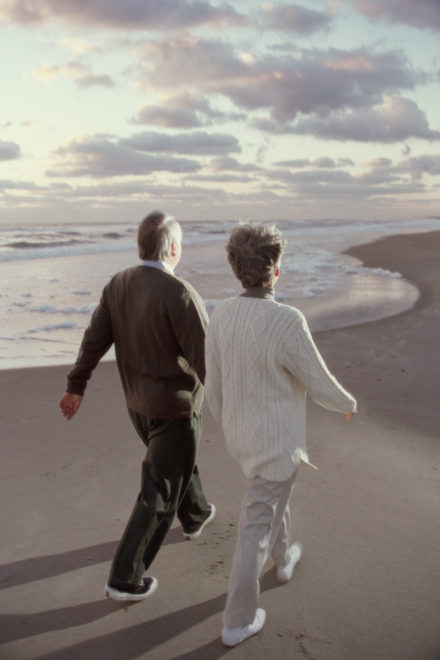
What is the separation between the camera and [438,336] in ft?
26.8

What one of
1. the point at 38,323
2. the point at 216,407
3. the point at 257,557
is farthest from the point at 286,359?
the point at 38,323

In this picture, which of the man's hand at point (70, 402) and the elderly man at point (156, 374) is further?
the man's hand at point (70, 402)

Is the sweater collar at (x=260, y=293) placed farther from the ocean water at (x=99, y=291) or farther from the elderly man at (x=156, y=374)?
the ocean water at (x=99, y=291)

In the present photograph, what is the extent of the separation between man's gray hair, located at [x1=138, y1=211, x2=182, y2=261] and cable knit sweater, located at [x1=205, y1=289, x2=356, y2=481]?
51 centimetres

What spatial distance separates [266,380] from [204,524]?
1.43 metres

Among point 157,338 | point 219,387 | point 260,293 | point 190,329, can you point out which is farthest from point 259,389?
point 157,338

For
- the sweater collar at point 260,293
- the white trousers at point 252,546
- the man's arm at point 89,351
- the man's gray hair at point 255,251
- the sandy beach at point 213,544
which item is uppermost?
the man's gray hair at point 255,251

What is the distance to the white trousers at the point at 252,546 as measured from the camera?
2.51m

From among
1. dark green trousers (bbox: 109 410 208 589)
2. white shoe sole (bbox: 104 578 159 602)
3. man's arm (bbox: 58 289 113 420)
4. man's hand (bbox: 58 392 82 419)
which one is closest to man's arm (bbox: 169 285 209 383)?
dark green trousers (bbox: 109 410 208 589)

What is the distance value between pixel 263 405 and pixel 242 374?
148mm

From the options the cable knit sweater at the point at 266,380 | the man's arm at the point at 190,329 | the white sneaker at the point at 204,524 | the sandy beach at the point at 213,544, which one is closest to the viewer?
the cable knit sweater at the point at 266,380

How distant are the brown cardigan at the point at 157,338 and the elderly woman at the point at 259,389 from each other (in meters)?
0.24

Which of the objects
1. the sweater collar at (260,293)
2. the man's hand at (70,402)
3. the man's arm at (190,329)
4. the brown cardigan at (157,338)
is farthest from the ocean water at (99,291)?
the sweater collar at (260,293)

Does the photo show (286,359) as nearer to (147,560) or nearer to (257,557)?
(257,557)
